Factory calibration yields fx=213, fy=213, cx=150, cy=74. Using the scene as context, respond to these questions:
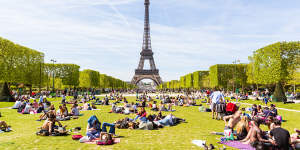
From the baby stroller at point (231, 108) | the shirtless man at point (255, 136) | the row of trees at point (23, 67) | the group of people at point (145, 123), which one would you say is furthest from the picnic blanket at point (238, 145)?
the row of trees at point (23, 67)

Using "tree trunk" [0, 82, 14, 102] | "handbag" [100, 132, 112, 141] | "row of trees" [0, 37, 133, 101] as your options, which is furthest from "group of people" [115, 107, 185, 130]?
"row of trees" [0, 37, 133, 101]

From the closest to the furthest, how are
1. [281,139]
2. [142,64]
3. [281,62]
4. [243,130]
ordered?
1. [281,139]
2. [243,130]
3. [281,62]
4. [142,64]

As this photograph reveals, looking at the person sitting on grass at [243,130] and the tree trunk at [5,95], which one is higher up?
the tree trunk at [5,95]

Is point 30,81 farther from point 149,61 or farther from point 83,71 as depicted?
point 149,61

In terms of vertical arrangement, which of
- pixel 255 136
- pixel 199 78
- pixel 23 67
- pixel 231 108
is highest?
pixel 23 67

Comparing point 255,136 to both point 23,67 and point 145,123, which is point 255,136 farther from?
point 23,67

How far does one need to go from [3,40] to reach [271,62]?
40.4 meters

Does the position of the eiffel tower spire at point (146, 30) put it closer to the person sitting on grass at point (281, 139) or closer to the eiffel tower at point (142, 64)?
the eiffel tower at point (142, 64)

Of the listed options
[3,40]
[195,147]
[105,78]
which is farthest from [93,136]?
[105,78]

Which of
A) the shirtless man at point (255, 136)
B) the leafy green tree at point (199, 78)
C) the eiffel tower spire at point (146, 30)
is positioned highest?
the eiffel tower spire at point (146, 30)

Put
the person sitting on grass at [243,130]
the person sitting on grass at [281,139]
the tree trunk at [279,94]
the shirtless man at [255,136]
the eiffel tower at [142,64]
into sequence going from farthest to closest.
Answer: the eiffel tower at [142,64] < the tree trunk at [279,94] < the person sitting on grass at [243,130] < the shirtless man at [255,136] < the person sitting on grass at [281,139]

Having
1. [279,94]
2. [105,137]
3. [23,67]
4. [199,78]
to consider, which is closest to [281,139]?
[105,137]

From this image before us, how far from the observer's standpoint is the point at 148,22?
319 ft

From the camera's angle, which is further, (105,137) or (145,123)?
(145,123)
